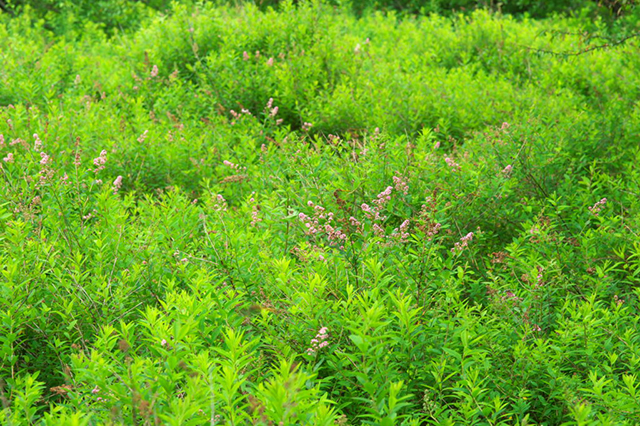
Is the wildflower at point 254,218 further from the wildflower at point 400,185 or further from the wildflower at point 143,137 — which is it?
the wildflower at point 143,137

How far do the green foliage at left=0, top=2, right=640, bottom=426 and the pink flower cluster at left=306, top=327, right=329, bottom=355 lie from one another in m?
0.01

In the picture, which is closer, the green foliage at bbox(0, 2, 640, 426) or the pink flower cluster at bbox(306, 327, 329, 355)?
the green foliage at bbox(0, 2, 640, 426)

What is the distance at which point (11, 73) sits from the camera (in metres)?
6.72

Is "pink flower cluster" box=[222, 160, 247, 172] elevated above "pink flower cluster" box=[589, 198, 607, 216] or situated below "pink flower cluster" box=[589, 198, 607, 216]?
below

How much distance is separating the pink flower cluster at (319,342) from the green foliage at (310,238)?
1 cm

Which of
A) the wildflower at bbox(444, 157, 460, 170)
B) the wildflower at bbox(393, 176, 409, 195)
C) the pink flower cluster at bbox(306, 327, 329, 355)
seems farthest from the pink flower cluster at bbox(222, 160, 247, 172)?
the pink flower cluster at bbox(306, 327, 329, 355)

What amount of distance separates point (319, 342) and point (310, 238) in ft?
4.25

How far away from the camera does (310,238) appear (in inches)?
162

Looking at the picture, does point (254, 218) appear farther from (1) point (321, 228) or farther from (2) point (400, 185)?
(2) point (400, 185)

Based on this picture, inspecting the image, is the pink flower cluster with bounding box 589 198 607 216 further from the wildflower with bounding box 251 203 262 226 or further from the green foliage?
the wildflower with bounding box 251 203 262 226

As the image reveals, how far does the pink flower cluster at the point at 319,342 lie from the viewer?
2848 mm

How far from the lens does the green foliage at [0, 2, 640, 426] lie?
107 inches

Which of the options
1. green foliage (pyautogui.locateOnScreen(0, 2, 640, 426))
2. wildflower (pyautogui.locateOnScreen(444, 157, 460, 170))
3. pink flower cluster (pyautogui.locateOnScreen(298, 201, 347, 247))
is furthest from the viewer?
wildflower (pyautogui.locateOnScreen(444, 157, 460, 170))

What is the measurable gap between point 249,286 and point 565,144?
3.33 m
